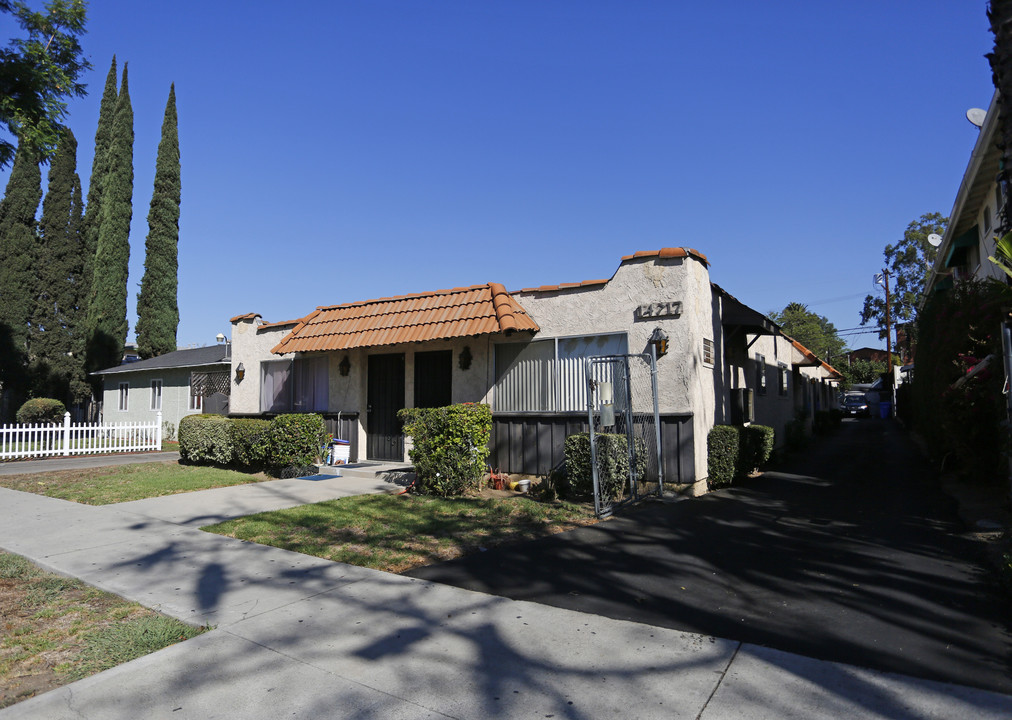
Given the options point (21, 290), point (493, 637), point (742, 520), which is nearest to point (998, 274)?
point (742, 520)

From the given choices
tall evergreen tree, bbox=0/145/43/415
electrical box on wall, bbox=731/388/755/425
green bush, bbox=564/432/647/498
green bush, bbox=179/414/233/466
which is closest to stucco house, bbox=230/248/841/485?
electrical box on wall, bbox=731/388/755/425

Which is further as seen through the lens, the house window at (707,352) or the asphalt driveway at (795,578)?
the house window at (707,352)

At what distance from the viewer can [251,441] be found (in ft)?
40.0

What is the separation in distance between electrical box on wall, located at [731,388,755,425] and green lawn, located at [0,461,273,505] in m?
9.12

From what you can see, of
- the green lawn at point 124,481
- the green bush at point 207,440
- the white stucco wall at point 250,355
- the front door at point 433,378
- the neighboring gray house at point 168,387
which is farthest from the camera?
the neighboring gray house at point 168,387

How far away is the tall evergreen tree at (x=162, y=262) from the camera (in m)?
29.9

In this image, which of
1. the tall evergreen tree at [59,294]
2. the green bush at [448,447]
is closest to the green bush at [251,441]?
the green bush at [448,447]

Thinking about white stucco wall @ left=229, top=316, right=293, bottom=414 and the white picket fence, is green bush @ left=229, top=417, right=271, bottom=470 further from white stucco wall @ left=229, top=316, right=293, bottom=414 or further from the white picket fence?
the white picket fence

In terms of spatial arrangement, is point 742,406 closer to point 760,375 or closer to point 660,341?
point 760,375

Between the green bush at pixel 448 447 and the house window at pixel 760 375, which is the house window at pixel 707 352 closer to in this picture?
the green bush at pixel 448 447

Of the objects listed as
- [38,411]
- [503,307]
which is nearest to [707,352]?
[503,307]

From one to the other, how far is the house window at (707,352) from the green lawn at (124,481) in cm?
→ 817

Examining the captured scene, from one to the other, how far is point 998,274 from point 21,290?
1371 inches

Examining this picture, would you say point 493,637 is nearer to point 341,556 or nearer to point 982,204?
point 341,556
